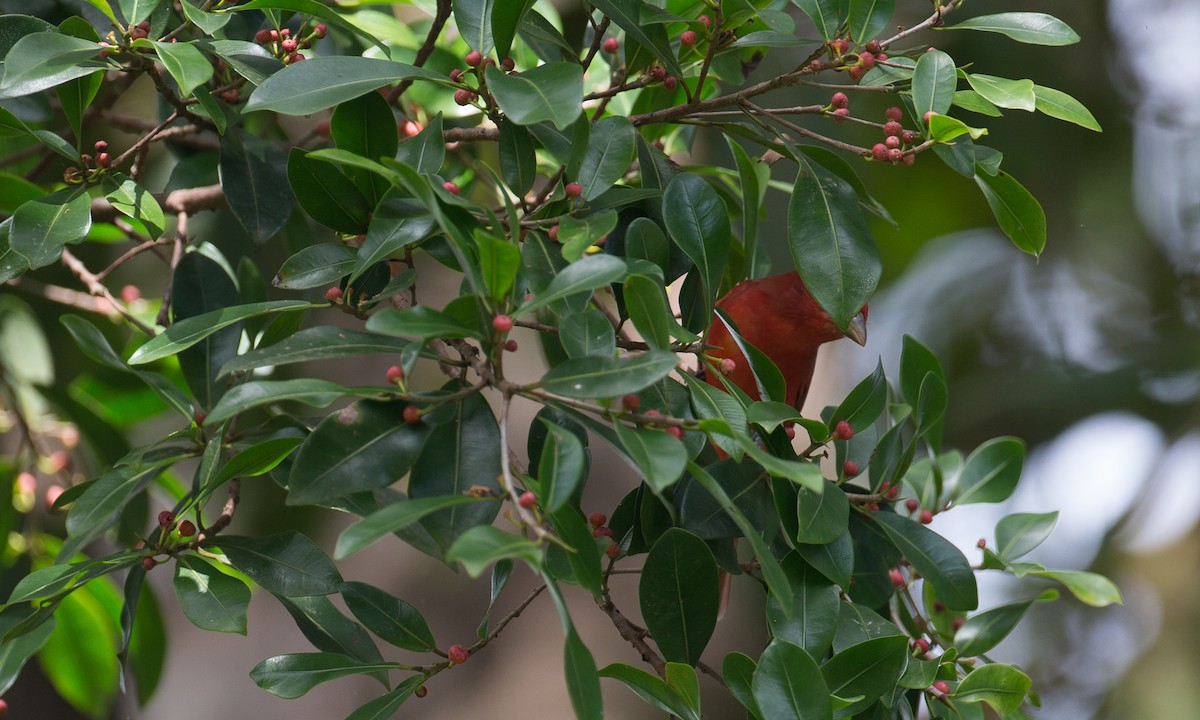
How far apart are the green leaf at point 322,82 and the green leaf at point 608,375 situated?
264 mm

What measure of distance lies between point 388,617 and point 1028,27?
0.79m

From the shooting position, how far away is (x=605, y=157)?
87cm

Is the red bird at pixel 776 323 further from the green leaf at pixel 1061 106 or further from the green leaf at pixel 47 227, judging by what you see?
the green leaf at pixel 47 227

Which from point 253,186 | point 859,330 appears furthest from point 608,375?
point 859,330

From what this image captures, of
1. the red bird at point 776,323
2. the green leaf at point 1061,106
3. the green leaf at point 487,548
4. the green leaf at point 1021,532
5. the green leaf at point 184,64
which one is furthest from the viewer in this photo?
the red bird at point 776,323

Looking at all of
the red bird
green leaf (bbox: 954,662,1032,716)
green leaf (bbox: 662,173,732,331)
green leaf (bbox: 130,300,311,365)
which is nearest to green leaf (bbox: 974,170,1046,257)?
green leaf (bbox: 662,173,732,331)

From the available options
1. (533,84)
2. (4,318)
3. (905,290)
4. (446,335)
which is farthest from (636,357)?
(905,290)

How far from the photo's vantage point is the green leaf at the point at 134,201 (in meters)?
1.00

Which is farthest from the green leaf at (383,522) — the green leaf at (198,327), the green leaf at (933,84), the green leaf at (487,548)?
the green leaf at (933,84)

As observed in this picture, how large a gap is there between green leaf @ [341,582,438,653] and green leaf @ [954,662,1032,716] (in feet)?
1.63

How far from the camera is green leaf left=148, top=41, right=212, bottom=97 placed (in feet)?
2.61

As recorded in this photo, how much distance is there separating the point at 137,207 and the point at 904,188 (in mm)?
2803

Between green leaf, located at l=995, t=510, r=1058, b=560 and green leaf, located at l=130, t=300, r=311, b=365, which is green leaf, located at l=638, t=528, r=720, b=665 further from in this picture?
green leaf, located at l=995, t=510, r=1058, b=560

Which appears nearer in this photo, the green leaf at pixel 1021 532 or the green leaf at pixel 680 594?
the green leaf at pixel 680 594
